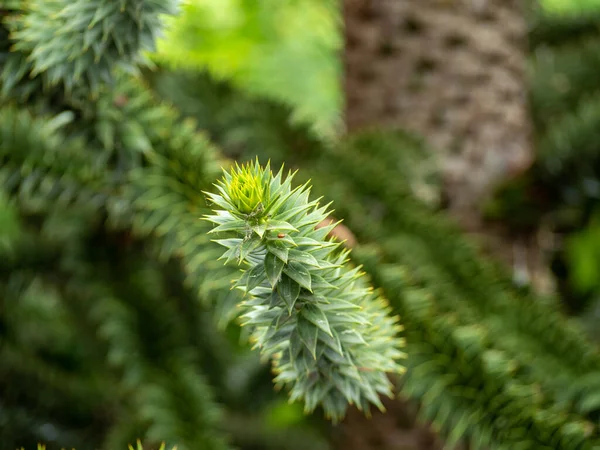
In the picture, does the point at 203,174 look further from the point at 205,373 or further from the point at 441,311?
the point at 205,373

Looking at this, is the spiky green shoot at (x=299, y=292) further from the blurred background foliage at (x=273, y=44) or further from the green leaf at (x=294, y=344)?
the blurred background foliage at (x=273, y=44)

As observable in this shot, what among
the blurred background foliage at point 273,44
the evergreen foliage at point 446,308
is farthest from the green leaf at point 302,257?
the blurred background foliage at point 273,44

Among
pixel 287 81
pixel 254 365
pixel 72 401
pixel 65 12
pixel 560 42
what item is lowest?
pixel 72 401

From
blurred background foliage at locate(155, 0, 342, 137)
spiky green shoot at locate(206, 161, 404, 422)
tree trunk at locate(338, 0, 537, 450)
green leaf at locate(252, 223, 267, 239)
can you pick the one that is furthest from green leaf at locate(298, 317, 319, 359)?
blurred background foliage at locate(155, 0, 342, 137)

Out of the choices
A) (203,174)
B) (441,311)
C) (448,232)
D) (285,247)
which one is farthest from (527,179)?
(285,247)

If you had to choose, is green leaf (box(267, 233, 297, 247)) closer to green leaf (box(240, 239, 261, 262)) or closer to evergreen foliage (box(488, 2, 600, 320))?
green leaf (box(240, 239, 261, 262))
